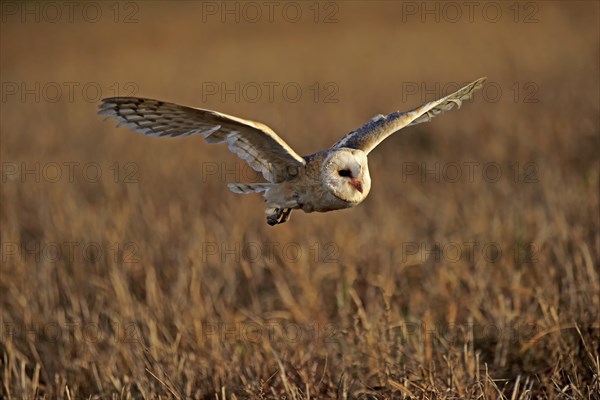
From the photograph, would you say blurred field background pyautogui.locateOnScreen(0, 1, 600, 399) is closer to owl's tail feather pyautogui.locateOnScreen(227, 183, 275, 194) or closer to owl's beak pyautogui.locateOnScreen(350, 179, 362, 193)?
owl's tail feather pyautogui.locateOnScreen(227, 183, 275, 194)

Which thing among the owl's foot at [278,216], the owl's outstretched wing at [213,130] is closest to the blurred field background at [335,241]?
the owl's foot at [278,216]

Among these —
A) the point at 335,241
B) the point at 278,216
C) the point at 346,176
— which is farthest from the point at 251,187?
the point at 335,241

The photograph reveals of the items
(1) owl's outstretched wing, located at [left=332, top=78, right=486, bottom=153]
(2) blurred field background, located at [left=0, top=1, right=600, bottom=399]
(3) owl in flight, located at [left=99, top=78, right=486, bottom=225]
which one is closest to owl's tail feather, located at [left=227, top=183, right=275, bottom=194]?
(3) owl in flight, located at [left=99, top=78, right=486, bottom=225]

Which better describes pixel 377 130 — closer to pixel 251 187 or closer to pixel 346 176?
pixel 346 176

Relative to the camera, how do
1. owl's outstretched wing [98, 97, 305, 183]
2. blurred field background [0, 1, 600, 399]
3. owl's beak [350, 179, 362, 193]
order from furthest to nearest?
blurred field background [0, 1, 600, 399], owl's outstretched wing [98, 97, 305, 183], owl's beak [350, 179, 362, 193]

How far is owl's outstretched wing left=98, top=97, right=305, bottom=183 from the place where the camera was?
2.30 m

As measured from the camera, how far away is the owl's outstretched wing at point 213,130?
230 centimetres

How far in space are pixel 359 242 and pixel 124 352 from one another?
1758mm

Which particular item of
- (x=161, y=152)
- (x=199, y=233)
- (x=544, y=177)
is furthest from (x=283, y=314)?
(x=161, y=152)

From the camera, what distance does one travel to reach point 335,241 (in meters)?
5.19

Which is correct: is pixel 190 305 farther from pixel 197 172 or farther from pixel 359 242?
pixel 197 172

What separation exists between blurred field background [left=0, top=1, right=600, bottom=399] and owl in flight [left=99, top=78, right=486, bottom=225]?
80 cm

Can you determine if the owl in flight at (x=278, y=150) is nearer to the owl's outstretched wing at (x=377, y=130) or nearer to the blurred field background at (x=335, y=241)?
the owl's outstretched wing at (x=377, y=130)

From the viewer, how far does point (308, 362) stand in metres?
3.35
